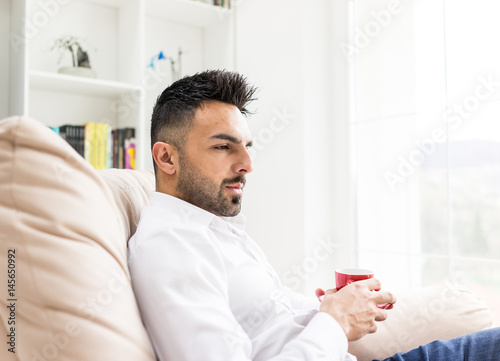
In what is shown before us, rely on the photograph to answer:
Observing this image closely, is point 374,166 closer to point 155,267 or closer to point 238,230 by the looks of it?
point 238,230

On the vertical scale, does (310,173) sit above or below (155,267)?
above

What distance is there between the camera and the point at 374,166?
217 cm

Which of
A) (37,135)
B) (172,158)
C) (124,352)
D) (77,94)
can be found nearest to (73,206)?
(37,135)

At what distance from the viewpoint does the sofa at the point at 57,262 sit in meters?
0.71

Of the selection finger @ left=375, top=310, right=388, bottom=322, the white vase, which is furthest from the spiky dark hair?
the white vase

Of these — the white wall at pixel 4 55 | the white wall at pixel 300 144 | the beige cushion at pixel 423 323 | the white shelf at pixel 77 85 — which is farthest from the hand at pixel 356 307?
the white wall at pixel 4 55

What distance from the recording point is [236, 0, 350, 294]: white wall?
2.23 meters

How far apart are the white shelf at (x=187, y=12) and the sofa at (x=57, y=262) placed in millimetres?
1904

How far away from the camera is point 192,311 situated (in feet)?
2.59

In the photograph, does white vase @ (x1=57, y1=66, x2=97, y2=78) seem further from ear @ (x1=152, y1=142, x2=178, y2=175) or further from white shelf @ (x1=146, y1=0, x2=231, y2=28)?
ear @ (x1=152, y1=142, x2=178, y2=175)

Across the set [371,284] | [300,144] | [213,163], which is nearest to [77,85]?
[300,144]

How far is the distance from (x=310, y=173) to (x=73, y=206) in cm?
158

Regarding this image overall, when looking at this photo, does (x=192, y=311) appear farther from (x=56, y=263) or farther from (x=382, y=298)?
(x=382, y=298)

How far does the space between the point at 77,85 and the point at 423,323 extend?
1893 mm
